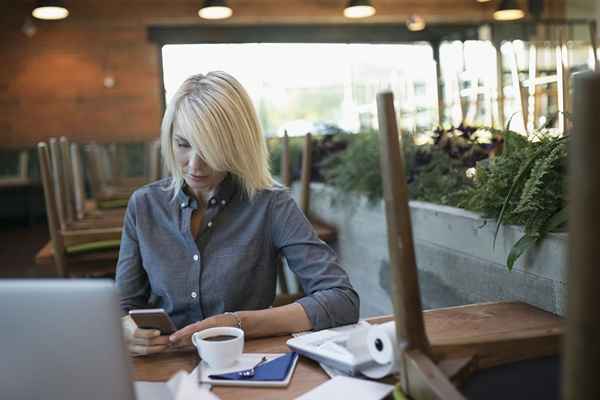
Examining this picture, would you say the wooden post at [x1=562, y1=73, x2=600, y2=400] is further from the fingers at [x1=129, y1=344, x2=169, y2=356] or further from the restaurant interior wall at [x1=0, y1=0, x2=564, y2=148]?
the restaurant interior wall at [x1=0, y1=0, x2=564, y2=148]

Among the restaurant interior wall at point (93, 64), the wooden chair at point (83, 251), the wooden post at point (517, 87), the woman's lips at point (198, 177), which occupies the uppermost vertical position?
the restaurant interior wall at point (93, 64)

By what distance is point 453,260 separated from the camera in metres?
1.89

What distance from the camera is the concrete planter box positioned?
4.56 ft

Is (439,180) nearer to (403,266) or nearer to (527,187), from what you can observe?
(527,187)

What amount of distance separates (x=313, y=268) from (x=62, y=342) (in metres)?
0.89

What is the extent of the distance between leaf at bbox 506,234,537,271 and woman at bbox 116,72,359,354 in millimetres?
354

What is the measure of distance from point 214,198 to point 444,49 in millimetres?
9624

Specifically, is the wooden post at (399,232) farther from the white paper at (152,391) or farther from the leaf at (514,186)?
the leaf at (514,186)

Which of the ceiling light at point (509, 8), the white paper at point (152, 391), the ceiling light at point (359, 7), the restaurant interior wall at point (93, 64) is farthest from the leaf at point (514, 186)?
the restaurant interior wall at point (93, 64)

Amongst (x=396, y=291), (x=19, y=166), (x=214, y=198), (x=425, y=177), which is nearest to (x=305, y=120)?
(x=19, y=166)

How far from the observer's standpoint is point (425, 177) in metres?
2.21

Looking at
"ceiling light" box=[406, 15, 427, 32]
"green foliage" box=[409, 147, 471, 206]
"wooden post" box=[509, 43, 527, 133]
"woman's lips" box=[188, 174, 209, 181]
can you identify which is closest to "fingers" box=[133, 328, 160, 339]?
"woman's lips" box=[188, 174, 209, 181]

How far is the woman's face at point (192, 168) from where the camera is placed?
1479 millimetres

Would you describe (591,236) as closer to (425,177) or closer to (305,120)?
(425,177)
